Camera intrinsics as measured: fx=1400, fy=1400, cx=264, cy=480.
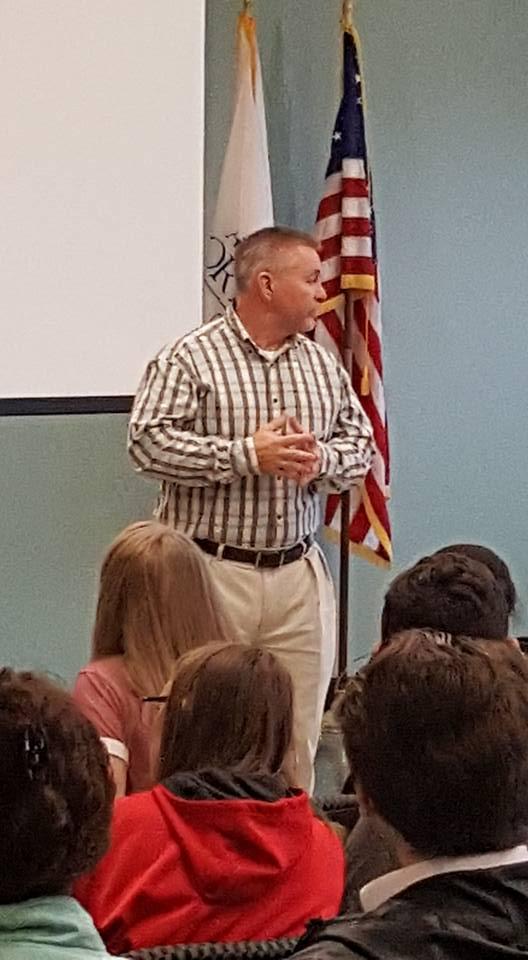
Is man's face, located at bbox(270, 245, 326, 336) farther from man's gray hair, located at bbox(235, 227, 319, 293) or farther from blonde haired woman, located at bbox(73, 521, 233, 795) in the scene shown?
blonde haired woman, located at bbox(73, 521, 233, 795)

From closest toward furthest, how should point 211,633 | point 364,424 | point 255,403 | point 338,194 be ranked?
point 211,633 → point 255,403 → point 364,424 → point 338,194

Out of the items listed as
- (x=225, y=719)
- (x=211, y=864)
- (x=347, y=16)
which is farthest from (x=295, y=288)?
(x=211, y=864)

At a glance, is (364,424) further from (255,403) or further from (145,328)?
(145,328)

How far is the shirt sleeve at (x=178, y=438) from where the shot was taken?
3205 mm

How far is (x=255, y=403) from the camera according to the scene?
3314 mm

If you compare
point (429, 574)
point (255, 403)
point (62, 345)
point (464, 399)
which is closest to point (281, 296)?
point (255, 403)

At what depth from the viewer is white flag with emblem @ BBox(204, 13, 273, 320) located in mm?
4426

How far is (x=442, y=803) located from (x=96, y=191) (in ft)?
8.01

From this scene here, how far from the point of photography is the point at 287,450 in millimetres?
3195

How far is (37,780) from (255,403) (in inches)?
82.1

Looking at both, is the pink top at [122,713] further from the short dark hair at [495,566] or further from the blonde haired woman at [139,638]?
the short dark hair at [495,566]

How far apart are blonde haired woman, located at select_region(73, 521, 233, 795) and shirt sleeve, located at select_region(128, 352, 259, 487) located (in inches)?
34.7

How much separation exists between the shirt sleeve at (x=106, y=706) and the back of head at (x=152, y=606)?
0.14 ft

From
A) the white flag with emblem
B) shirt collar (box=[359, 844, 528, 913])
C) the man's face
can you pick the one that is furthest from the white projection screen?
shirt collar (box=[359, 844, 528, 913])
